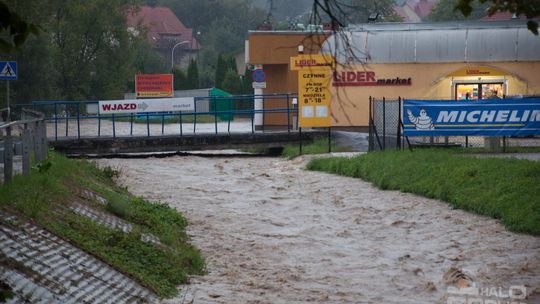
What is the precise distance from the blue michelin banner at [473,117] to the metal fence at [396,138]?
525 mm

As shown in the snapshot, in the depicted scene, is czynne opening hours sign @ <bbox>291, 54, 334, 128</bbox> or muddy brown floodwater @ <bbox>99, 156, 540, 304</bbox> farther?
czynne opening hours sign @ <bbox>291, 54, 334, 128</bbox>

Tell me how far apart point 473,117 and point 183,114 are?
13.0m

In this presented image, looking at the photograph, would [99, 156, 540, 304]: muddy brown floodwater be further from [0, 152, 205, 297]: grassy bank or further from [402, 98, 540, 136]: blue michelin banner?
[402, 98, 540, 136]: blue michelin banner

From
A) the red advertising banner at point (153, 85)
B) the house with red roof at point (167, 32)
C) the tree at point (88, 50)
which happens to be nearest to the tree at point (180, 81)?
the tree at point (88, 50)

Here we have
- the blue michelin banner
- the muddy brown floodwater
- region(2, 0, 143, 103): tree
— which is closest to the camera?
the muddy brown floodwater

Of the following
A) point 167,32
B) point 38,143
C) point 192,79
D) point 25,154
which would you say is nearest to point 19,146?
point 25,154

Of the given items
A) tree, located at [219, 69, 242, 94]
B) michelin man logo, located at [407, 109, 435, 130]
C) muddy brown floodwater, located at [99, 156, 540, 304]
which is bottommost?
muddy brown floodwater, located at [99, 156, 540, 304]

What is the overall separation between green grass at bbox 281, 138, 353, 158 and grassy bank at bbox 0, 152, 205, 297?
1734 cm

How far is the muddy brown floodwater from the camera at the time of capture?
47.8ft

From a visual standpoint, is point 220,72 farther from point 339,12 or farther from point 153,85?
point 339,12

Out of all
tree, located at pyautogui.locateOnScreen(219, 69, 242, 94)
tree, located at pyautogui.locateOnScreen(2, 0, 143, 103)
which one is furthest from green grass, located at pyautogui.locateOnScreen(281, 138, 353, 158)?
tree, located at pyautogui.locateOnScreen(219, 69, 242, 94)

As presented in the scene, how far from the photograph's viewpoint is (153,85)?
74.3 m

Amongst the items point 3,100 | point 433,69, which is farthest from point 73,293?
point 3,100

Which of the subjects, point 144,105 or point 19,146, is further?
point 144,105
